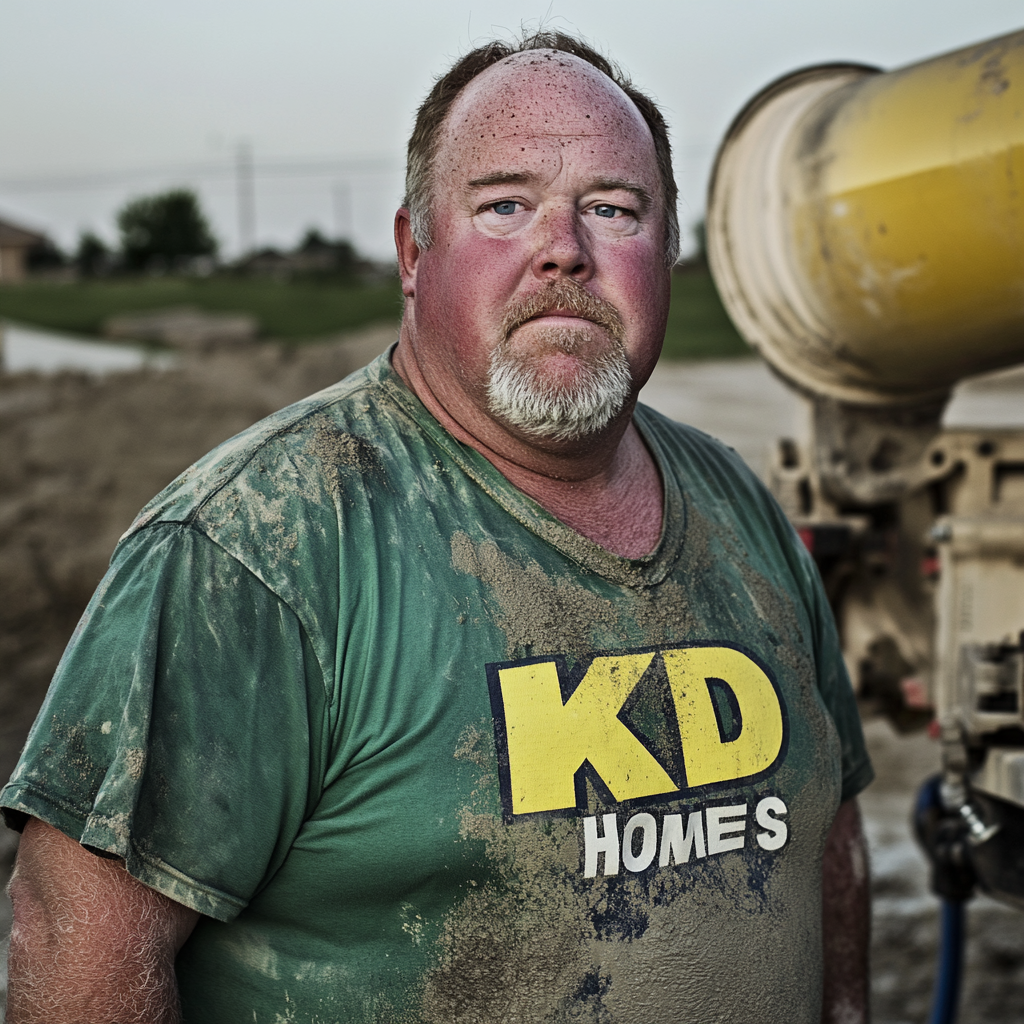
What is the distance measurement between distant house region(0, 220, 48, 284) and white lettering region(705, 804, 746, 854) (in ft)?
147

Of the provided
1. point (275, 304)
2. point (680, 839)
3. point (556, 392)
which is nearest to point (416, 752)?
point (680, 839)

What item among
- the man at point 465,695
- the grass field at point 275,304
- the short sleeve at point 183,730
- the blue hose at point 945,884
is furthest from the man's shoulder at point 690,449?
the grass field at point 275,304

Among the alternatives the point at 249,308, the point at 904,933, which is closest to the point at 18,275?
the point at 249,308

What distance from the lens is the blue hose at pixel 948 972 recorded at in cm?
332

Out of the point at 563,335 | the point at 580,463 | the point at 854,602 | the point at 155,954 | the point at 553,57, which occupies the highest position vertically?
the point at 553,57

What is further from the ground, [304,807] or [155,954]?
[304,807]

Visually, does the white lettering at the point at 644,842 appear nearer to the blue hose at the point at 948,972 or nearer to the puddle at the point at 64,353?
the blue hose at the point at 948,972

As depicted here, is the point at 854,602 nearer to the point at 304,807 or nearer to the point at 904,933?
the point at 904,933

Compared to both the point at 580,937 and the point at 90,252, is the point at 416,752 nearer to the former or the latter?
the point at 580,937

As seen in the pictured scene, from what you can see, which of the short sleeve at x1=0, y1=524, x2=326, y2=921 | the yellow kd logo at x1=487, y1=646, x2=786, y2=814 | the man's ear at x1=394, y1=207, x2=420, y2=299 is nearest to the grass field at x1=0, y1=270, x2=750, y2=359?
the man's ear at x1=394, y1=207, x2=420, y2=299

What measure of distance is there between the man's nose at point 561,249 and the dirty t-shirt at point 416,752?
0.27 m

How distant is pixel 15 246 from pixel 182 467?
3774 cm

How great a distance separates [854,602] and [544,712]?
1.99 m

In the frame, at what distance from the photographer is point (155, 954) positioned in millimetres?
1427
